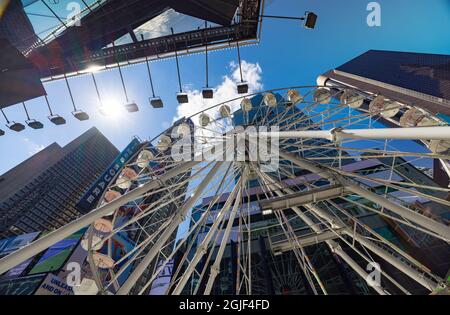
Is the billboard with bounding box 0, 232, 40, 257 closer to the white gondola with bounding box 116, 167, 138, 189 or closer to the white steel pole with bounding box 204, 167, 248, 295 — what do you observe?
the white gondola with bounding box 116, 167, 138, 189

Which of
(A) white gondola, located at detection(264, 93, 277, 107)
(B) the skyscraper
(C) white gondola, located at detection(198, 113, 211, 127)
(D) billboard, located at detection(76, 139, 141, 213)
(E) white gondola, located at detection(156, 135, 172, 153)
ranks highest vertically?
(A) white gondola, located at detection(264, 93, 277, 107)

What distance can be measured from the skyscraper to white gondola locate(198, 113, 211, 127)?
77556mm

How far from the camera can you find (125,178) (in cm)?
1079

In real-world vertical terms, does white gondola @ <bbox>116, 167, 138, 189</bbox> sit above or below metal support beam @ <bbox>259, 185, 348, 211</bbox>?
below

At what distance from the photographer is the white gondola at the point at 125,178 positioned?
10.5 m

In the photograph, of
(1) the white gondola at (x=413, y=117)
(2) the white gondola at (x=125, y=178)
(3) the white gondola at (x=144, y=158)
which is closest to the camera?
(1) the white gondola at (x=413, y=117)

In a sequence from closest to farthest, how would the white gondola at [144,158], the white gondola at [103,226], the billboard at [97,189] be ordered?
the white gondola at [103,226], the white gondola at [144,158], the billboard at [97,189]

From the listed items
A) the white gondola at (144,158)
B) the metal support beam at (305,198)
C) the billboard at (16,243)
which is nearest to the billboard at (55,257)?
the billboard at (16,243)

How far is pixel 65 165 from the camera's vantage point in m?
104

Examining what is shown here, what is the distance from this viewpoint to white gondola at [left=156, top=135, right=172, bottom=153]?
39.7 ft

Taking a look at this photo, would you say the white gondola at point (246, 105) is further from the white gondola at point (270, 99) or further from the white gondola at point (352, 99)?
the white gondola at point (352, 99)

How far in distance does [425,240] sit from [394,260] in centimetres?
2028

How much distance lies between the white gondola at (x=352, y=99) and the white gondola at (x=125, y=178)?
1134 cm

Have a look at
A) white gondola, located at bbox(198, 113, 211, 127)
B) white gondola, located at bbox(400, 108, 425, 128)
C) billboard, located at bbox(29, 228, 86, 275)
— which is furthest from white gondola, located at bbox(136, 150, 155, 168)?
billboard, located at bbox(29, 228, 86, 275)
